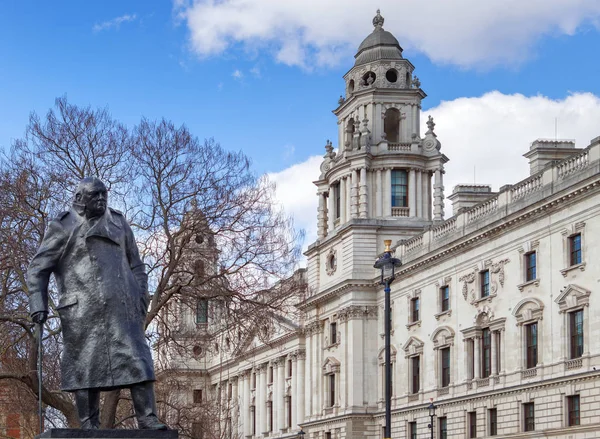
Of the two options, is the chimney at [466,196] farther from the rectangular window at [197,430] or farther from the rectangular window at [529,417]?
the rectangular window at [197,430]

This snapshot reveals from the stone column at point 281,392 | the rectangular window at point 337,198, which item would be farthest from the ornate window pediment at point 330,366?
the stone column at point 281,392

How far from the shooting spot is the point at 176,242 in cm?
3488

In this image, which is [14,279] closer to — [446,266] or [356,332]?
[446,266]

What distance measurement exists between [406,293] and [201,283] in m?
33.1

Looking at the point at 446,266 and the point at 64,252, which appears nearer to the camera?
the point at 64,252

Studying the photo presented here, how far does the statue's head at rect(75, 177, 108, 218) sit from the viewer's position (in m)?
11.1

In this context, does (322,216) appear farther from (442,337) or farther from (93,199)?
(93,199)

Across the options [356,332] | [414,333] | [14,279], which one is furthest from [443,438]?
[14,279]

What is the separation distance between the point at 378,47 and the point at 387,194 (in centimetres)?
903

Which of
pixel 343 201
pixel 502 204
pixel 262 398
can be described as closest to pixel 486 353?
pixel 502 204

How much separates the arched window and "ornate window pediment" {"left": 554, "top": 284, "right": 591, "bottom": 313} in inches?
1134

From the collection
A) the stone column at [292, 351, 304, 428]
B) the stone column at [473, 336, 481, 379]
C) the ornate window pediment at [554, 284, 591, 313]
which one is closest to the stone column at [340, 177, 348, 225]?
the stone column at [292, 351, 304, 428]

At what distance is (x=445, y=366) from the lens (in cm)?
6091

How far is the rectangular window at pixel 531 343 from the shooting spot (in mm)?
51188
